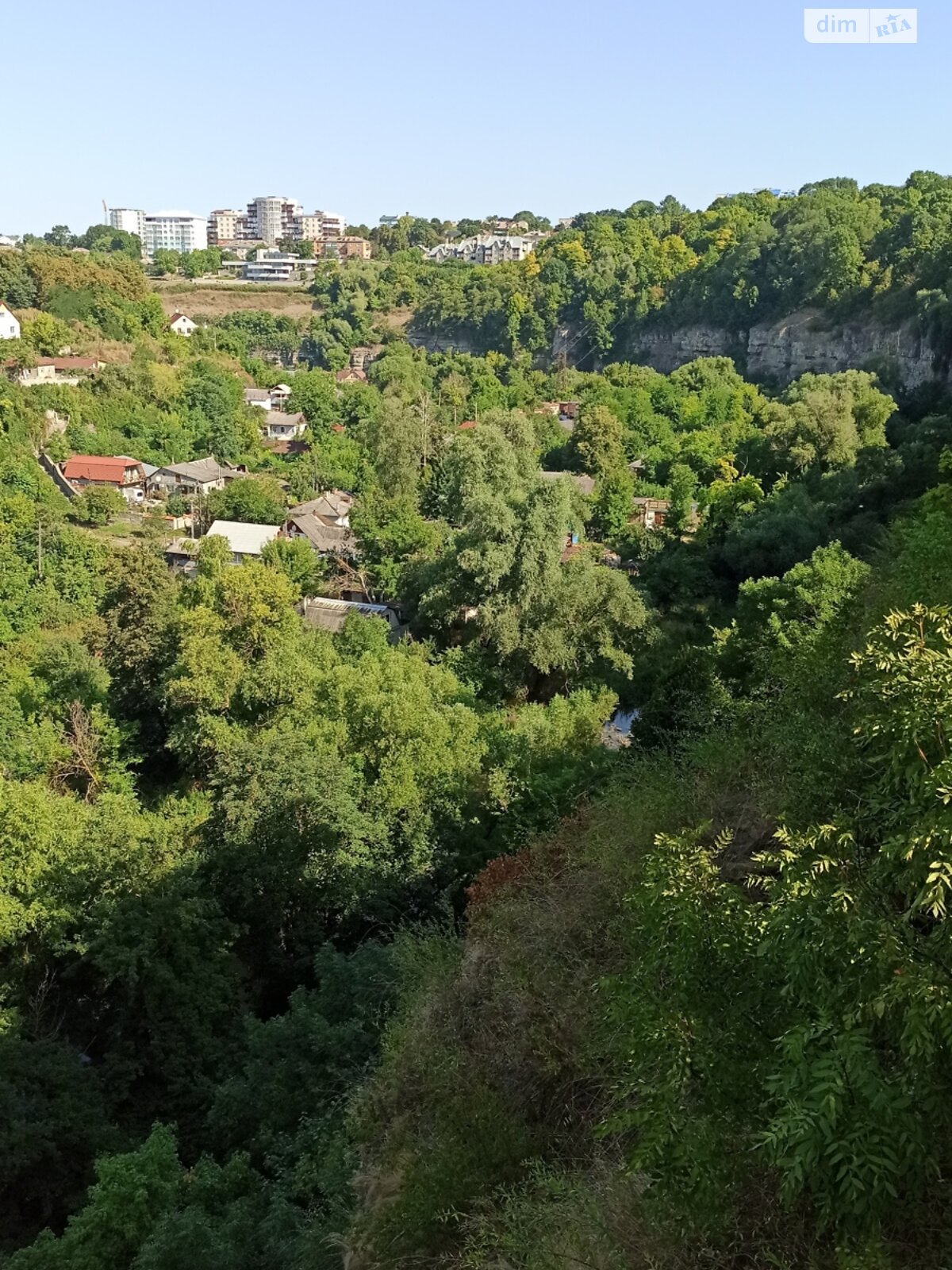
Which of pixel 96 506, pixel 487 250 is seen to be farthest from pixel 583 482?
pixel 487 250

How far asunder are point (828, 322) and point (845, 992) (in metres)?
45.9

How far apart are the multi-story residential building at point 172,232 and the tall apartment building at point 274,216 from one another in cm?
746

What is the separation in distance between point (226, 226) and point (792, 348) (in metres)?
90.5

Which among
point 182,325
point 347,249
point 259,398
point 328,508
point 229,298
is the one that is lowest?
point 328,508

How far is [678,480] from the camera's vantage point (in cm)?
2928

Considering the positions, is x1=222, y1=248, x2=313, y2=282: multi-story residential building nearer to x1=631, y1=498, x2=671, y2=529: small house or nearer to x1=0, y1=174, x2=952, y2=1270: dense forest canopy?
x1=631, y1=498, x2=671, y2=529: small house

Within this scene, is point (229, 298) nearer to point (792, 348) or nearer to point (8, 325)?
point (8, 325)

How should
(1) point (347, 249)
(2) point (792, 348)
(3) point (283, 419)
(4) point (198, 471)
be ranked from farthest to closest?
(1) point (347, 249)
(2) point (792, 348)
(3) point (283, 419)
(4) point (198, 471)

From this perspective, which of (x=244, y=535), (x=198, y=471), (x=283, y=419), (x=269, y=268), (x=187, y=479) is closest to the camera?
(x=244, y=535)

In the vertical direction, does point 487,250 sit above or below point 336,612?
above

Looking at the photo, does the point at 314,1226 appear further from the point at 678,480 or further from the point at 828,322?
the point at 828,322

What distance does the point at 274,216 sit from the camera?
4400 inches

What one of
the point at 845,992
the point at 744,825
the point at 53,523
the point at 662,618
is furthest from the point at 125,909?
the point at 53,523

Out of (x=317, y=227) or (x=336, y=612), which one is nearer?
(x=336, y=612)
